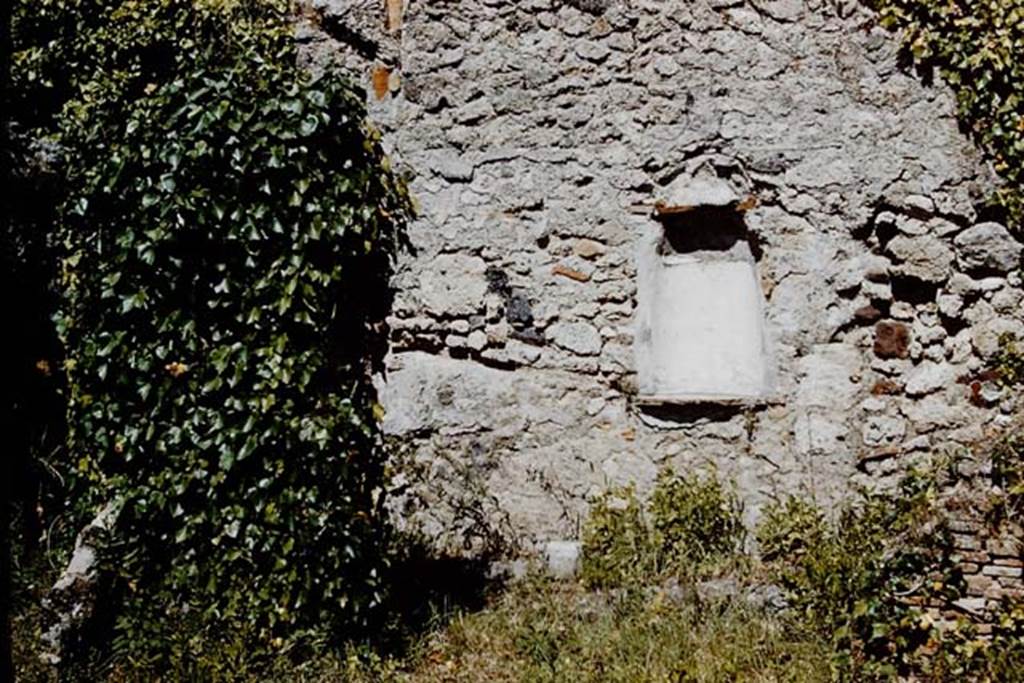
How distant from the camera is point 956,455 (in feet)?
18.5

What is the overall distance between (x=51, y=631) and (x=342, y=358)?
1.86 metres

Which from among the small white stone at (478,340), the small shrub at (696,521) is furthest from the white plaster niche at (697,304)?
the small white stone at (478,340)

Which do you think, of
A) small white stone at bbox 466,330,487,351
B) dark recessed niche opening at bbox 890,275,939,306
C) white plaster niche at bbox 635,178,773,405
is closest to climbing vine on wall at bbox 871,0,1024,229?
dark recessed niche opening at bbox 890,275,939,306

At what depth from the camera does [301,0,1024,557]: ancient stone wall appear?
19.5 feet

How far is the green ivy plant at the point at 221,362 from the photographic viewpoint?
489cm

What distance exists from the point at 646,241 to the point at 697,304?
48 cm

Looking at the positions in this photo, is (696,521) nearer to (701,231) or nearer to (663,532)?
(663,532)

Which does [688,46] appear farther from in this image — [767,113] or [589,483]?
[589,483]

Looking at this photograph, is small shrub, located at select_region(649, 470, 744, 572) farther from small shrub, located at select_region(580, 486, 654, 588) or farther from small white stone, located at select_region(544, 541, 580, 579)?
small white stone, located at select_region(544, 541, 580, 579)

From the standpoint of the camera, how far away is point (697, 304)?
6418 millimetres

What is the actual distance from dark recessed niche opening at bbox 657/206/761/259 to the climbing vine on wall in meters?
1.30

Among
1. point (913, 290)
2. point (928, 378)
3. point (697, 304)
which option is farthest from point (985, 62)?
point (697, 304)

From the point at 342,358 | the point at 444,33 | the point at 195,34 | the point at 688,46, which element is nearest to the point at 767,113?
the point at 688,46

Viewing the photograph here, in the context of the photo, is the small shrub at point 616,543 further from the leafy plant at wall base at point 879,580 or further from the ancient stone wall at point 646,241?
the leafy plant at wall base at point 879,580
